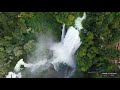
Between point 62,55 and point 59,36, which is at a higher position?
point 59,36
